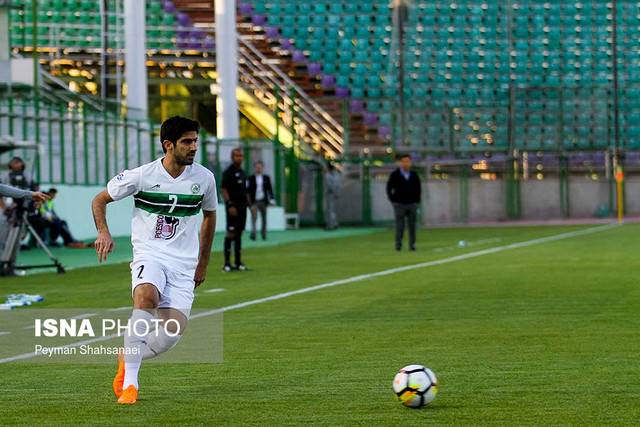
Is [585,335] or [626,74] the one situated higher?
[626,74]

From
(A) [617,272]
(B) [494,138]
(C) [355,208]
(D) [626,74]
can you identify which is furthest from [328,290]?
(D) [626,74]

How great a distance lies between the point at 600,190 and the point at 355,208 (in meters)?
9.63

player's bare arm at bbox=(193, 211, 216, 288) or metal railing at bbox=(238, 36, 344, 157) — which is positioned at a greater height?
metal railing at bbox=(238, 36, 344, 157)

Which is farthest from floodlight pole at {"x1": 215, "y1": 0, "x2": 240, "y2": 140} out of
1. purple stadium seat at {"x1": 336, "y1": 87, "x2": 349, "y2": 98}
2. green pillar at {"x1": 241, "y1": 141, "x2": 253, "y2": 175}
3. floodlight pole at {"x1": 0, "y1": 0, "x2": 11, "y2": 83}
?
floodlight pole at {"x1": 0, "y1": 0, "x2": 11, "y2": 83}

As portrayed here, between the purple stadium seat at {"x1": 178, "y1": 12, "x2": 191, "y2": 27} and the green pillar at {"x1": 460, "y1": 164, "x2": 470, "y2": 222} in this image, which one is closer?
the purple stadium seat at {"x1": 178, "y1": 12, "x2": 191, "y2": 27}

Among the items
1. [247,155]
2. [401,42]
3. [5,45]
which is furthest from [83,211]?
[401,42]

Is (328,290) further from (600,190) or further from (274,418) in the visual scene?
(600,190)

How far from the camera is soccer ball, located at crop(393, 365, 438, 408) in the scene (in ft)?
26.3

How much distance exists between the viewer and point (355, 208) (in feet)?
160

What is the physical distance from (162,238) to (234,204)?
1384 cm

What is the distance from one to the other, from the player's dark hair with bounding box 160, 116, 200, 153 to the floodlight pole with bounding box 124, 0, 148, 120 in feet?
102

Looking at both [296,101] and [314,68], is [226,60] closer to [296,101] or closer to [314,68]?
[296,101]

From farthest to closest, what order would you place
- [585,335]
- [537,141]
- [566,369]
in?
1. [537,141]
2. [585,335]
3. [566,369]

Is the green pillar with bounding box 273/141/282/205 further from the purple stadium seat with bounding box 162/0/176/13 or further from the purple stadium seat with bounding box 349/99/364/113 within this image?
the purple stadium seat with bounding box 162/0/176/13
